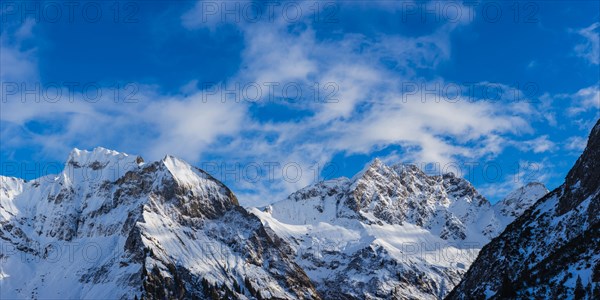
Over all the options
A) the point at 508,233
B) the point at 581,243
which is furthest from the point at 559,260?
the point at 508,233

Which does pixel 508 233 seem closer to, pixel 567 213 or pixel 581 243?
pixel 567 213

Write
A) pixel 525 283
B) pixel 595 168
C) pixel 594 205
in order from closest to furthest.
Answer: pixel 525 283 → pixel 594 205 → pixel 595 168

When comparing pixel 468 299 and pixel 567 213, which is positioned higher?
pixel 567 213

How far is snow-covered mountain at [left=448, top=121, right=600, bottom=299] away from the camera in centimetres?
11669

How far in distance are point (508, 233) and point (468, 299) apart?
77.6ft

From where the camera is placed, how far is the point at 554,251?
141250mm

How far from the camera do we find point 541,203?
171 metres

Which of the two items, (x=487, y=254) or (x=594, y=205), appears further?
(x=487, y=254)

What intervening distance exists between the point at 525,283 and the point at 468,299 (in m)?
25.5

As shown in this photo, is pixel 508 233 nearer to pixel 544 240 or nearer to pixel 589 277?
pixel 544 240

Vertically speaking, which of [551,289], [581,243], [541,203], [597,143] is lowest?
[551,289]

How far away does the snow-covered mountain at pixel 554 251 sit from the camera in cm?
11669

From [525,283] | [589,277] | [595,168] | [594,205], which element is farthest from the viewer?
[595,168]

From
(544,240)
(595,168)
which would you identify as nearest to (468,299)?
(544,240)
